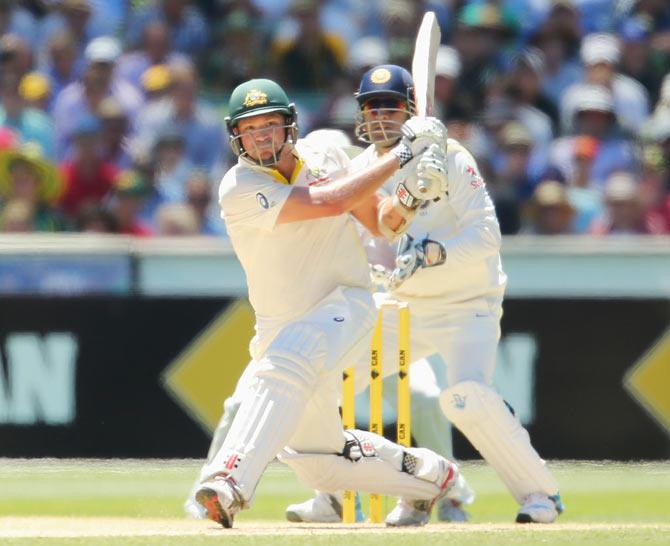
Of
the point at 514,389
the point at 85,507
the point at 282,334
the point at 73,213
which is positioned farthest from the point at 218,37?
the point at 282,334

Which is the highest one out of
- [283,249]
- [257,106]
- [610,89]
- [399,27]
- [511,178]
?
[399,27]

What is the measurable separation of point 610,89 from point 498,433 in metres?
4.95

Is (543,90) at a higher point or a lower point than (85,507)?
higher

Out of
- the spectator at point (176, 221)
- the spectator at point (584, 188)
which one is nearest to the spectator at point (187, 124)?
the spectator at point (176, 221)

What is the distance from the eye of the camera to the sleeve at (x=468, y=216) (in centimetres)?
680

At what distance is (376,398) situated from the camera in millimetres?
6770

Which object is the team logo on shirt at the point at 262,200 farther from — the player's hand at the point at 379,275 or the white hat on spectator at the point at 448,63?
the white hat on spectator at the point at 448,63

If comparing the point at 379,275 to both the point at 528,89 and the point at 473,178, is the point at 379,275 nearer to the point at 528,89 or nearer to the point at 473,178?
the point at 473,178

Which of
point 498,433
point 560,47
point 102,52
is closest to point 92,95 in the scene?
point 102,52

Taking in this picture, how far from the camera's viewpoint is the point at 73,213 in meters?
10.2

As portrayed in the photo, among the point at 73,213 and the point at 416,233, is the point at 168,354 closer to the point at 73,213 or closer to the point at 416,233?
the point at 73,213

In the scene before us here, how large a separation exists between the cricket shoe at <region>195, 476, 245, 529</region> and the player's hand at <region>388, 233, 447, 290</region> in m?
1.29

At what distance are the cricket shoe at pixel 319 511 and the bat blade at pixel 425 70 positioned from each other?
1655 millimetres

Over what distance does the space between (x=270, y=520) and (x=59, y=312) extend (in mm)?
2705
